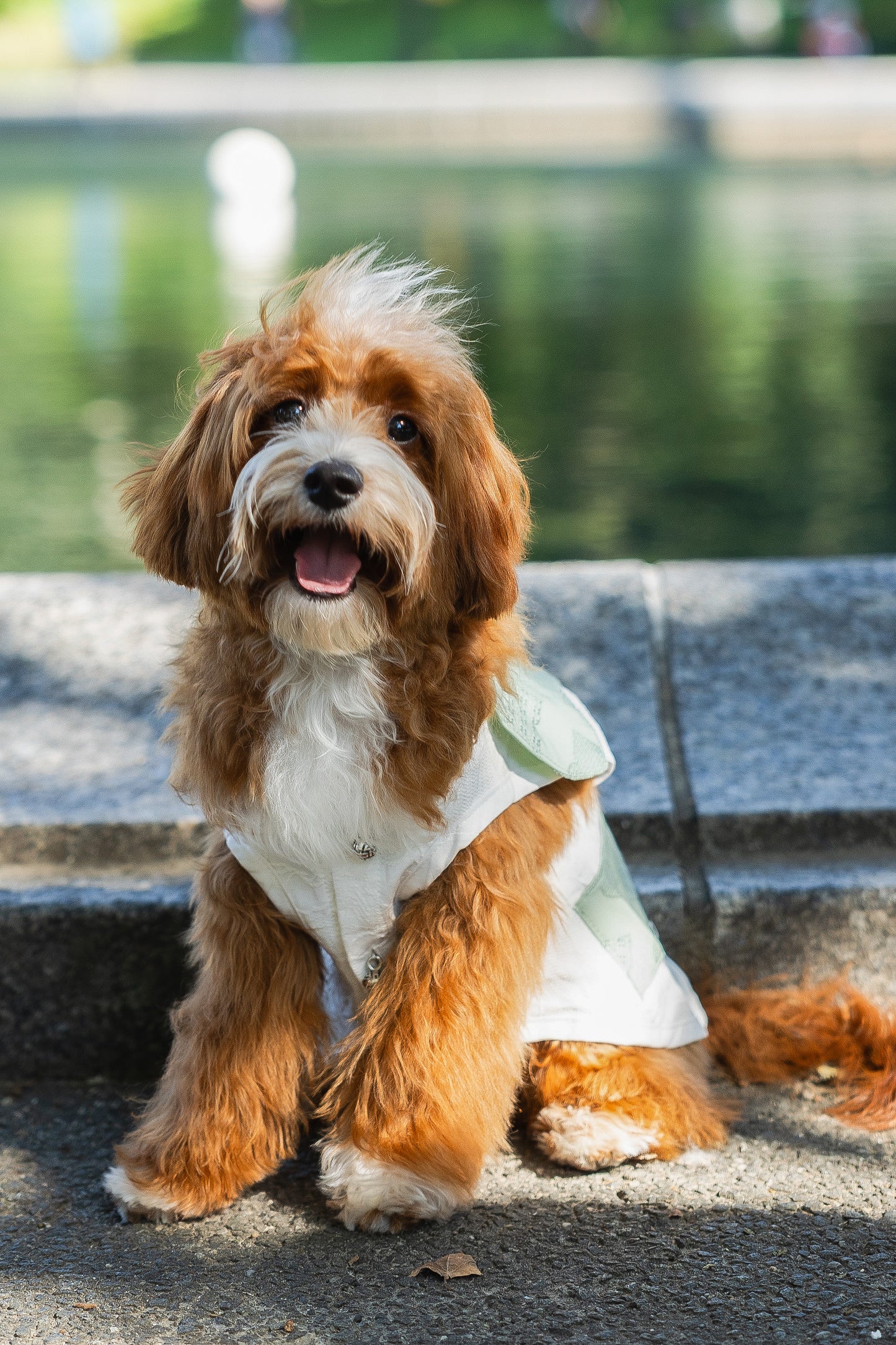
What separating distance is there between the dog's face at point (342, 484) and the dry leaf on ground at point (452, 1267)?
1.07 metres

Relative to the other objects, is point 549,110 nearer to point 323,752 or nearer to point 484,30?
point 484,30

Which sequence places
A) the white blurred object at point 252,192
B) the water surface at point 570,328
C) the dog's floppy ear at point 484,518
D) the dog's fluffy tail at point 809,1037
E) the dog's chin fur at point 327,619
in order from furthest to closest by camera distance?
the white blurred object at point 252,192 < the water surface at point 570,328 < the dog's fluffy tail at point 809,1037 < the dog's floppy ear at point 484,518 < the dog's chin fur at point 327,619

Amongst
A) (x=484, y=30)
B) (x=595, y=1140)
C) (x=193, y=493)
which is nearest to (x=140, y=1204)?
(x=595, y=1140)

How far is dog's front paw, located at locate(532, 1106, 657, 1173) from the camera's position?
9.59ft

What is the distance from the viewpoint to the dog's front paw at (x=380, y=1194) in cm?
273

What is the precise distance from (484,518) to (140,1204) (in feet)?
4.61

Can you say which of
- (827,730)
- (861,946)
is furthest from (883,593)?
(861,946)

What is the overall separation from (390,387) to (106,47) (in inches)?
1516

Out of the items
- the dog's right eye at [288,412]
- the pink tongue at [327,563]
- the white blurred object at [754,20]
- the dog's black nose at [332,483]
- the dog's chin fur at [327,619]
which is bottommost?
the dog's chin fur at [327,619]

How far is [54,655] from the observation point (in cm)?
416

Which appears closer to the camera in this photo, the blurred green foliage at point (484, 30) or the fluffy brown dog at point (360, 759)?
the fluffy brown dog at point (360, 759)

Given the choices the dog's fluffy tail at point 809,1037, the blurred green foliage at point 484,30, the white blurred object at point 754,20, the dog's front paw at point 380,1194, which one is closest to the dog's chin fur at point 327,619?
the dog's front paw at point 380,1194

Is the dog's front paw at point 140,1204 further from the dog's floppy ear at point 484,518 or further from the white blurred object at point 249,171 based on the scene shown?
the white blurred object at point 249,171

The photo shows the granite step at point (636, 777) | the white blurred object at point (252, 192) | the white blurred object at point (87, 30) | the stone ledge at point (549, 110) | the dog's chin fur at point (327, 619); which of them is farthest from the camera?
the white blurred object at point (87, 30)
